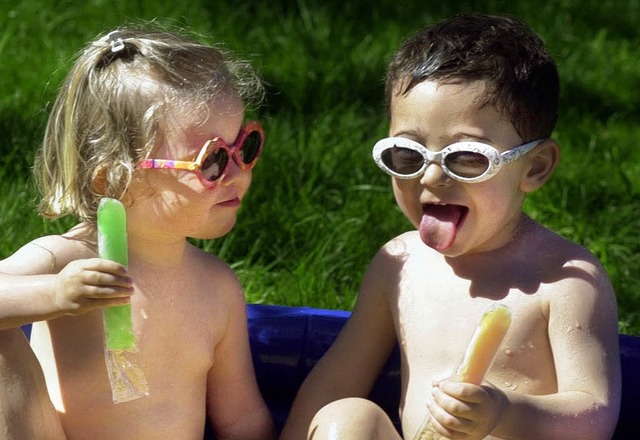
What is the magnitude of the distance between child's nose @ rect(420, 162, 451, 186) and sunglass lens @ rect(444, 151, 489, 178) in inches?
0.7

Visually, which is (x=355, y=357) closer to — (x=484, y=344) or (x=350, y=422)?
(x=350, y=422)

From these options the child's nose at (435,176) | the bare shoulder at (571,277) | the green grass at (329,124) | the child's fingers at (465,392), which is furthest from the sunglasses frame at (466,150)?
the green grass at (329,124)

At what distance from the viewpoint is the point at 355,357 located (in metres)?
2.66

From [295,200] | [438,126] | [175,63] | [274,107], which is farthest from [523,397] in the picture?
[274,107]

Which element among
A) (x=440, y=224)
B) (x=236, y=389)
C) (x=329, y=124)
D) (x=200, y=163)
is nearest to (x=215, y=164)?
(x=200, y=163)

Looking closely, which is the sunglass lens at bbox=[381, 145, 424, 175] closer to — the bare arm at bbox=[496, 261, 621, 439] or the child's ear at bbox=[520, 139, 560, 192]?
the child's ear at bbox=[520, 139, 560, 192]

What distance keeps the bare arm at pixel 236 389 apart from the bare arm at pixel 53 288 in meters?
0.44

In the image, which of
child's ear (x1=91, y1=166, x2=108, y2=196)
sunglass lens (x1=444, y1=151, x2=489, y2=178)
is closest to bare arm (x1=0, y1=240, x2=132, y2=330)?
child's ear (x1=91, y1=166, x2=108, y2=196)

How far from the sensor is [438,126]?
2.38 metres

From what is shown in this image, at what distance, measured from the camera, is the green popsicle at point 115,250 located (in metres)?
2.10

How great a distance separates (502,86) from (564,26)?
8.85 feet

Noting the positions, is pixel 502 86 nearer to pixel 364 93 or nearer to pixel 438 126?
pixel 438 126

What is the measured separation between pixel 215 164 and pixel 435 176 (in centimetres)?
40

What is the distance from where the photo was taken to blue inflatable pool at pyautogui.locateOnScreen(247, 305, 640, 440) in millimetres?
2836
